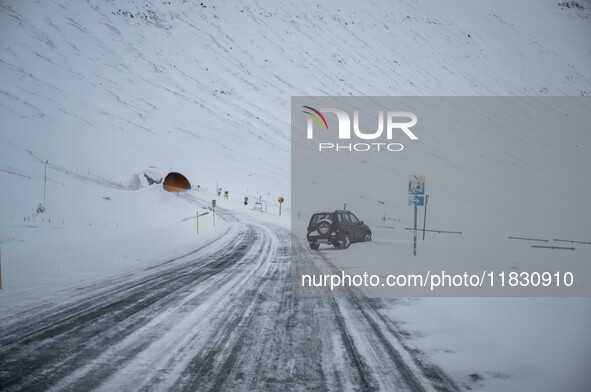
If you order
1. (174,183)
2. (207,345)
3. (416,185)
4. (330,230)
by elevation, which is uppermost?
(174,183)

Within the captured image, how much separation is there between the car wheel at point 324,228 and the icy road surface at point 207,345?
768 cm

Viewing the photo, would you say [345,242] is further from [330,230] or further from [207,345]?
[207,345]

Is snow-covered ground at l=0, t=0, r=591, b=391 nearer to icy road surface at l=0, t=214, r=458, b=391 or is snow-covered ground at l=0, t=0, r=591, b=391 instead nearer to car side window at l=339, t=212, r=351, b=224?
icy road surface at l=0, t=214, r=458, b=391

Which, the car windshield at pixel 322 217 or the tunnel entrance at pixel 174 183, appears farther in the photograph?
the tunnel entrance at pixel 174 183

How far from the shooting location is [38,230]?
65.5ft

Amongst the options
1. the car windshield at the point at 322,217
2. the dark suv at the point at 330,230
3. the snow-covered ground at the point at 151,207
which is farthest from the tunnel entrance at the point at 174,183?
the dark suv at the point at 330,230

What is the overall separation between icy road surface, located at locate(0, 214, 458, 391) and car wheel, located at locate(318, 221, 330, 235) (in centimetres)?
768

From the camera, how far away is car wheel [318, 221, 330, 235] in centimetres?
1562

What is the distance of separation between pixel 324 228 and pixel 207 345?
1125 centimetres

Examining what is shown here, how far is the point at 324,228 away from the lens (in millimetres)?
15656

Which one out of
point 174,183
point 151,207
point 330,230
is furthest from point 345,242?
point 174,183

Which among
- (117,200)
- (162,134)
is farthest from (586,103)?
(117,200)

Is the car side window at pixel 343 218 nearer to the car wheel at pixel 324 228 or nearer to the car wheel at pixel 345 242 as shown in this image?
the car wheel at pixel 345 242

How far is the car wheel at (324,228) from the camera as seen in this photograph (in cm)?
1562
